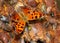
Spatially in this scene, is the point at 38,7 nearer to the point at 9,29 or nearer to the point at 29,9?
the point at 29,9

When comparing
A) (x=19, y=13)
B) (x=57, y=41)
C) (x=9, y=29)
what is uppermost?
(x=19, y=13)

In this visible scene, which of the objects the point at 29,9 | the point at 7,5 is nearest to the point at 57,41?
the point at 29,9

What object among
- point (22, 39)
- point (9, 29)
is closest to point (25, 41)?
point (22, 39)

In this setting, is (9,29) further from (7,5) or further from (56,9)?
(56,9)

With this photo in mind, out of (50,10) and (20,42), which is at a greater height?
(50,10)

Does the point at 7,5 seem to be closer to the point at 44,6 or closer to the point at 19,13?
the point at 19,13

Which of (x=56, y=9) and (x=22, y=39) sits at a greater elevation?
(x=56, y=9)

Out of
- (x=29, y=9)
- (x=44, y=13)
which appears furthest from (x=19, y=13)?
(x=44, y=13)
